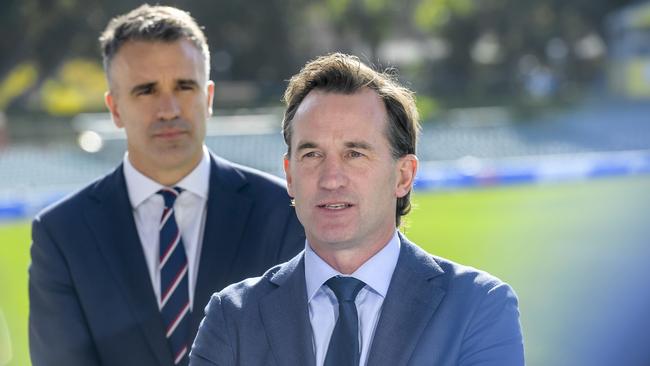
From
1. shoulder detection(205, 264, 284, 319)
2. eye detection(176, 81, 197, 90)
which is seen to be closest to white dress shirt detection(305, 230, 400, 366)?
shoulder detection(205, 264, 284, 319)

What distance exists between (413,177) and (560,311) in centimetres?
664

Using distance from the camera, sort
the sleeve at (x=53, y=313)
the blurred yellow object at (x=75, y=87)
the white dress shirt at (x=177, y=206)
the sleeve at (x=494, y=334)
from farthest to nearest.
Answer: the blurred yellow object at (x=75, y=87) → the white dress shirt at (x=177, y=206) → the sleeve at (x=53, y=313) → the sleeve at (x=494, y=334)

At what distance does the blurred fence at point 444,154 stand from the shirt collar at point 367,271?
536 inches

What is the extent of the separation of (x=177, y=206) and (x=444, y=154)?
1987cm

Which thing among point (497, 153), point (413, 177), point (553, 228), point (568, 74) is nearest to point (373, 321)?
point (413, 177)

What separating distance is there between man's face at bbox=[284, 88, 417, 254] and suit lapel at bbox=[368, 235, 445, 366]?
0.32ft

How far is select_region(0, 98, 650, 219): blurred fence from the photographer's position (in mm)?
18516

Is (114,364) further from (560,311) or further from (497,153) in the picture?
(497,153)

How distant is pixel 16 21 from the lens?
2958 cm

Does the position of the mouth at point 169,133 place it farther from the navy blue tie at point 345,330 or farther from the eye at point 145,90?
the navy blue tie at point 345,330

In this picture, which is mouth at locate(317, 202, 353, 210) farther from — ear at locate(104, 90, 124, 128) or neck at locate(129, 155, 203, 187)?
ear at locate(104, 90, 124, 128)

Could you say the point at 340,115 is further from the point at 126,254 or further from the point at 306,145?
the point at 126,254

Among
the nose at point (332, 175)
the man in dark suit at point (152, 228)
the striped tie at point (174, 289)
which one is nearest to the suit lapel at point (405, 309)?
the nose at point (332, 175)

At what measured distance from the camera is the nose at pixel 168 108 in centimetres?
313
